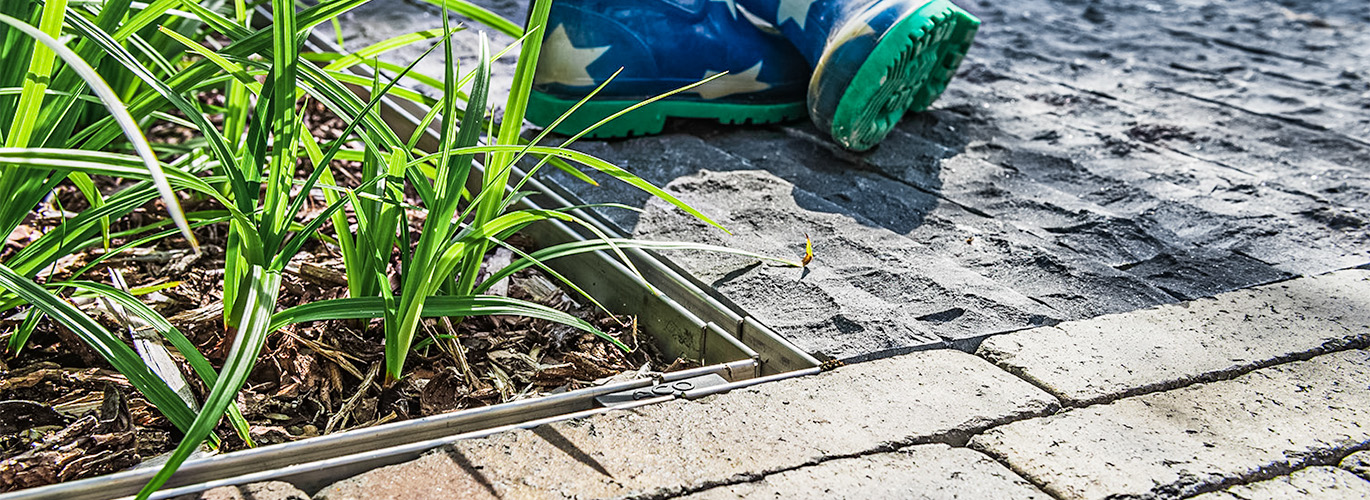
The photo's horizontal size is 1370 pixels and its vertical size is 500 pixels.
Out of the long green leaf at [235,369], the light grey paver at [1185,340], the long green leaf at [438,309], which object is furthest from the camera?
the light grey paver at [1185,340]

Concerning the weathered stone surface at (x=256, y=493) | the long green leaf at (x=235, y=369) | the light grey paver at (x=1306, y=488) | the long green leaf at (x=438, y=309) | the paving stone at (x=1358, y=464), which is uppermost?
the long green leaf at (x=235, y=369)

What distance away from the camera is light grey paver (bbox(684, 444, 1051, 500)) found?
967 millimetres

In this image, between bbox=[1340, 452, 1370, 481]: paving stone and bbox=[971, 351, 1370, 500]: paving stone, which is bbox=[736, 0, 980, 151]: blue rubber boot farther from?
bbox=[1340, 452, 1370, 481]: paving stone

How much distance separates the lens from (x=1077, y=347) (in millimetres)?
1267

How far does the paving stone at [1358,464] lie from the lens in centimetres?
103

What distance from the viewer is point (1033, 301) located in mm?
1396

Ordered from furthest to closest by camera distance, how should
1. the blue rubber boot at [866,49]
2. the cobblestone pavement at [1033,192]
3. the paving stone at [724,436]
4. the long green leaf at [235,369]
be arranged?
the blue rubber boot at [866,49] → the cobblestone pavement at [1033,192] → the paving stone at [724,436] → the long green leaf at [235,369]

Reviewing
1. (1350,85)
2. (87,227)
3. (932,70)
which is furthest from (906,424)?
(1350,85)

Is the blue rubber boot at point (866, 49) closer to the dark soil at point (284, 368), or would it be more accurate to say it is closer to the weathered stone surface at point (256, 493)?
the dark soil at point (284, 368)

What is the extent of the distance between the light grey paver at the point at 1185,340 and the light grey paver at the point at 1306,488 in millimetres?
175

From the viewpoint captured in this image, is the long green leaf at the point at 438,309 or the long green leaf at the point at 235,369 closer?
the long green leaf at the point at 235,369

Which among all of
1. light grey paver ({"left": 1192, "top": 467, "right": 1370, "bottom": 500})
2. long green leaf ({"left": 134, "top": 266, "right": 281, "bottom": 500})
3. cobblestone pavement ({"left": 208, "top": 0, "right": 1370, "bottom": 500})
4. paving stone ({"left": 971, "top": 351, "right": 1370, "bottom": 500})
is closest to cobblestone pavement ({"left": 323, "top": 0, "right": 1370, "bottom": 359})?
cobblestone pavement ({"left": 208, "top": 0, "right": 1370, "bottom": 500})

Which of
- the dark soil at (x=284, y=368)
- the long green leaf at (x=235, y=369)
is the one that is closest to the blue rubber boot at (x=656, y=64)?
the dark soil at (x=284, y=368)

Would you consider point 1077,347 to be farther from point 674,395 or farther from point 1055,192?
point 1055,192
